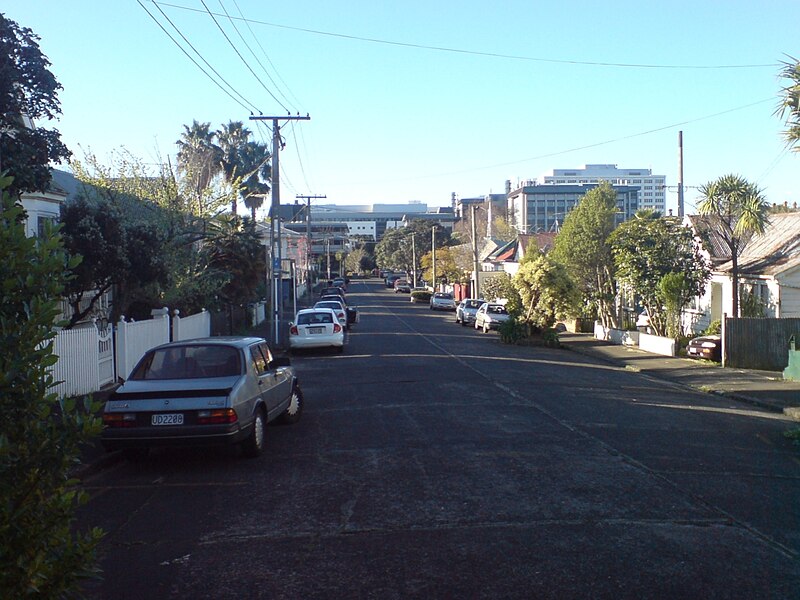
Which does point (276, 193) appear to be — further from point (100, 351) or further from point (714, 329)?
point (714, 329)

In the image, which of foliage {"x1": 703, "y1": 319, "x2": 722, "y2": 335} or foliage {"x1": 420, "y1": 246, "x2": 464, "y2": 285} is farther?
foliage {"x1": 420, "y1": 246, "x2": 464, "y2": 285}

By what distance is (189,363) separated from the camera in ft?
33.9

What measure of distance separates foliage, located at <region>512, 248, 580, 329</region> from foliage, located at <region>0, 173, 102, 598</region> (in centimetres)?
2863

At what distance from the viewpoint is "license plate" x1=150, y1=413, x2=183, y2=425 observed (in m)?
9.17

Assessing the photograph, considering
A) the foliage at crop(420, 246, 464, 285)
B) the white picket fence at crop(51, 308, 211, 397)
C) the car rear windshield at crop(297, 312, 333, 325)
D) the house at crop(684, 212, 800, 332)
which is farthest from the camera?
the foliage at crop(420, 246, 464, 285)

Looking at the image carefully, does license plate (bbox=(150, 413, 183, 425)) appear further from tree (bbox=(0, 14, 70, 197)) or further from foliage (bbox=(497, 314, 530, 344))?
foliage (bbox=(497, 314, 530, 344))

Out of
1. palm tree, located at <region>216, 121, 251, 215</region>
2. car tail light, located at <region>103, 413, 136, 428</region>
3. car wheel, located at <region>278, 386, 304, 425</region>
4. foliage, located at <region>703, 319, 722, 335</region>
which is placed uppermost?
palm tree, located at <region>216, 121, 251, 215</region>

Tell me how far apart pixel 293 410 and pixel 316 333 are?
1348 centimetres

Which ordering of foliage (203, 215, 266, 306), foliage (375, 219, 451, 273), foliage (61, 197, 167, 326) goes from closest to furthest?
foliage (61, 197, 167, 326), foliage (203, 215, 266, 306), foliage (375, 219, 451, 273)

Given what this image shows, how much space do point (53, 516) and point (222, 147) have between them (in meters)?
46.0

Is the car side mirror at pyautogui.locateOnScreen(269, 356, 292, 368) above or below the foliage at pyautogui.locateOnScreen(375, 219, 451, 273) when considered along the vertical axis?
below

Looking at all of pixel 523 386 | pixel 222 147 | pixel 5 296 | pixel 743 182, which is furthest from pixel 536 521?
pixel 222 147

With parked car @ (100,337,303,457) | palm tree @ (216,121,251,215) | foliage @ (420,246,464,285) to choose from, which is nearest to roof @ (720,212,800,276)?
parked car @ (100,337,303,457)

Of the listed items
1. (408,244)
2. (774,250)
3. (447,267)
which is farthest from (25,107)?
(408,244)
